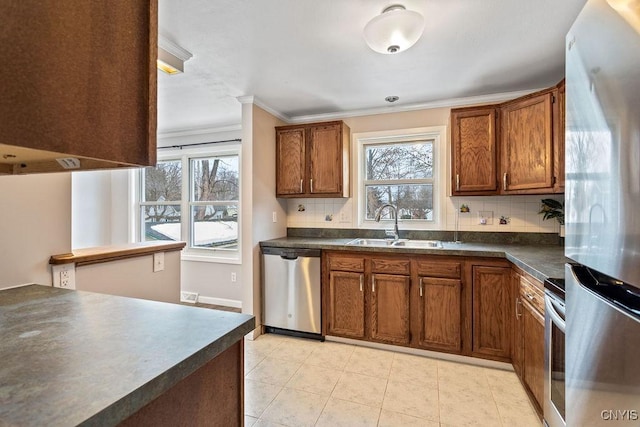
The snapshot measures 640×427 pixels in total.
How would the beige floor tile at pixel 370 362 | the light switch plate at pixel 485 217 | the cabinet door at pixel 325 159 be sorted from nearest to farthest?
the beige floor tile at pixel 370 362
the light switch plate at pixel 485 217
the cabinet door at pixel 325 159

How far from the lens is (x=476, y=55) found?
2.18 m

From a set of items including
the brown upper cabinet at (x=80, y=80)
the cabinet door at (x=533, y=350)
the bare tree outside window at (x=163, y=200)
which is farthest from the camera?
the bare tree outside window at (x=163, y=200)

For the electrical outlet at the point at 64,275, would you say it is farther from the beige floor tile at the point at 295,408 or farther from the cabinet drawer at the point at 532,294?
the cabinet drawer at the point at 532,294

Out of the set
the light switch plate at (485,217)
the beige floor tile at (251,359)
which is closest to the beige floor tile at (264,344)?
the beige floor tile at (251,359)

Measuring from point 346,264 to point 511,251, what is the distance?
4.47 feet

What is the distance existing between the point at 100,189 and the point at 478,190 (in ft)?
16.2

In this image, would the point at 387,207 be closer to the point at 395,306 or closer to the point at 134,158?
the point at 395,306

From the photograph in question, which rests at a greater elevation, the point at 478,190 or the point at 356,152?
the point at 356,152

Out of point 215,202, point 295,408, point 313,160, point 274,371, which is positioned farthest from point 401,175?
point 215,202

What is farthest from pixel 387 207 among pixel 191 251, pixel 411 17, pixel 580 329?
pixel 191 251

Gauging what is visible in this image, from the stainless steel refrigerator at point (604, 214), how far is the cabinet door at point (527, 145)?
138 centimetres

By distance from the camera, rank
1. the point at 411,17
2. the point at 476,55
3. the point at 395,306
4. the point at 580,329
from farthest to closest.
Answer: the point at 395,306 < the point at 476,55 < the point at 411,17 < the point at 580,329

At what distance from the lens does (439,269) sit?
2.55 m

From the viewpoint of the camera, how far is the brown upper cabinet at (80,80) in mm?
382
